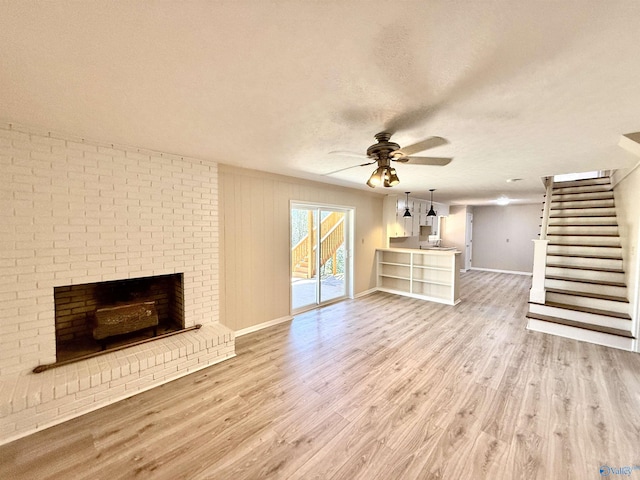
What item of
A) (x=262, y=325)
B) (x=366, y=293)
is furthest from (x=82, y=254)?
(x=366, y=293)

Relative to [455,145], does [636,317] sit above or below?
below

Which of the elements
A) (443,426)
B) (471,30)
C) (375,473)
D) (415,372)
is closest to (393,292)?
(415,372)

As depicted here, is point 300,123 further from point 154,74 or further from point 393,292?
point 393,292

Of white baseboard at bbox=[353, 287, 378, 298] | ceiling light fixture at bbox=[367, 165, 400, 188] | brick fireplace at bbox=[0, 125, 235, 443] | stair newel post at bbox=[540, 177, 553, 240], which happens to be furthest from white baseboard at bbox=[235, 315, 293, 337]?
stair newel post at bbox=[540, 177, 553, 240]

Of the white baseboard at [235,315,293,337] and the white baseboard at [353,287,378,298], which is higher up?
the white baseboard at [353,287,378,298]

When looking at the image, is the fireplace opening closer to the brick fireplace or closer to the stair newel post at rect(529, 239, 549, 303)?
the brick fireplace

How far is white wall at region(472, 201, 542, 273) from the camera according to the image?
832 cm

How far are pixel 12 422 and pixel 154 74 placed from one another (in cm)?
281

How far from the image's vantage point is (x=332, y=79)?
1470 mm

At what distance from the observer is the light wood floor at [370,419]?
1702mm

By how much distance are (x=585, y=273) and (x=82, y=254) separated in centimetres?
712

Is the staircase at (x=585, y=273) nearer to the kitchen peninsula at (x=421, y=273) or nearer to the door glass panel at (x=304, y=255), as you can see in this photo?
the kitchen peninsula at (x=421, y=273)

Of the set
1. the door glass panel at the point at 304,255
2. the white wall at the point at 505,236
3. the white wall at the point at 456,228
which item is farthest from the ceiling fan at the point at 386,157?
the white wall at the point at 505,236

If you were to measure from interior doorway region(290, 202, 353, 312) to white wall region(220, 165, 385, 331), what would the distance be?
0.25m
